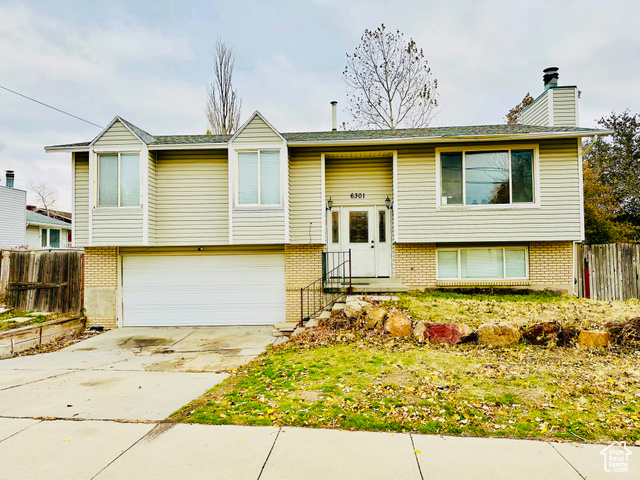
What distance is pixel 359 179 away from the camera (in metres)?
11.5

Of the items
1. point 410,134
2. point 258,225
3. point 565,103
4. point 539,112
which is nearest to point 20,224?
point 258,225

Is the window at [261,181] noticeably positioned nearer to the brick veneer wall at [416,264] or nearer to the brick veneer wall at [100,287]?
the brick veneer wall at [416,264]

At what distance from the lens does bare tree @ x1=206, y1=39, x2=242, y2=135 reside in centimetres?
2184

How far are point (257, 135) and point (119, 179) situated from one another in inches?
159

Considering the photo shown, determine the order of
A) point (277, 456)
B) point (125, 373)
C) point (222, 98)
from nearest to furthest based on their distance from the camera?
point (277, 456) < point (125, 373) < point (222, 98)

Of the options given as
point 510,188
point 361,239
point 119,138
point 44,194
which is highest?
point 44,194

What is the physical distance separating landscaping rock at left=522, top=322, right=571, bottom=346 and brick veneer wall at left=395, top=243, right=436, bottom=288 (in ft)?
13.8

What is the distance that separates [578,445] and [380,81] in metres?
19.0

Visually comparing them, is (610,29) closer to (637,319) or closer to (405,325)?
(637,319)

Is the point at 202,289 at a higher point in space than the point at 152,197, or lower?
lower

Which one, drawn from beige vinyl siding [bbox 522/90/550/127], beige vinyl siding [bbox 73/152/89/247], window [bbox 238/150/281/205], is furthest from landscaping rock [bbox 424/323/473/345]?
beige vinyl siding [bbox 73/152/89/247]

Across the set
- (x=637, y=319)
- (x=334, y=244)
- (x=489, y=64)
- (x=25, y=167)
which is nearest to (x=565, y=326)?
(x=637, y=319)

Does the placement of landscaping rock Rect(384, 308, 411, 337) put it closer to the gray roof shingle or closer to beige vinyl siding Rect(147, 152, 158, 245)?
the gray roof shingle

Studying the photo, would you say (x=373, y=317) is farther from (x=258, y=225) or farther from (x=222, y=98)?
(x=222, y=98)
